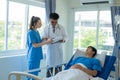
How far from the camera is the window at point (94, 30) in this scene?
402cm

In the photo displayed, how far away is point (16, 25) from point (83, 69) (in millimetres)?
1600

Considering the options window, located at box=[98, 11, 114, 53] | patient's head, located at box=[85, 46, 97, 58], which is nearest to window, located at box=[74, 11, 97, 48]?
window, located at box=[98, 11, 114, 53]

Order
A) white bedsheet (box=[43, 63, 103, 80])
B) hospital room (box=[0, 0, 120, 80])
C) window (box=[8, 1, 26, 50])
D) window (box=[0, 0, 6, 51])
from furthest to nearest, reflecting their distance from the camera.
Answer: window (box=[8, 1, 26, 50]) → window (box=[0, 0, 6, 51]) → hospital room (box=[0, 0, 120, 80]) → white bedsheet (box=[43, 63, 103, 80])

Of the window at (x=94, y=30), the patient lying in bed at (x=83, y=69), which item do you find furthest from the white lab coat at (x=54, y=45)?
the window at (x=94, y=30)

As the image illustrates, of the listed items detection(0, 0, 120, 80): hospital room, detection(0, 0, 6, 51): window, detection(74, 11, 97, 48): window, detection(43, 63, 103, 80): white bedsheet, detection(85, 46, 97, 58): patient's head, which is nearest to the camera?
detection(43, 63, 103, 80): white bedsheet

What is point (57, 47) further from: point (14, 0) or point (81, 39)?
point (81, 39)

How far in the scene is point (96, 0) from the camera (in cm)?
389

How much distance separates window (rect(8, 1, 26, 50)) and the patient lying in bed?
1.20 meters

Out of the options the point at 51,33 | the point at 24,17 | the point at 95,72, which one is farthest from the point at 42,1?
the point at 95,72

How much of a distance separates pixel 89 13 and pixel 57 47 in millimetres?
1557

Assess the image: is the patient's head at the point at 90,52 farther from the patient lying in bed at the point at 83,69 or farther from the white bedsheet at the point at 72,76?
the white bedsheet at the point at 72,76

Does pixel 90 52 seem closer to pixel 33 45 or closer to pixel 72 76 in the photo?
pixel 72 76

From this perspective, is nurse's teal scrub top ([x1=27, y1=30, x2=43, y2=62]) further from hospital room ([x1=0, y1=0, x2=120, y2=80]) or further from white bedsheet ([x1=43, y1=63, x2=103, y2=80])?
white bedsheet ([x1=43, y1=63, x2=103, y2=80])

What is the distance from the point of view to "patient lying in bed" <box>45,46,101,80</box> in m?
2.14
